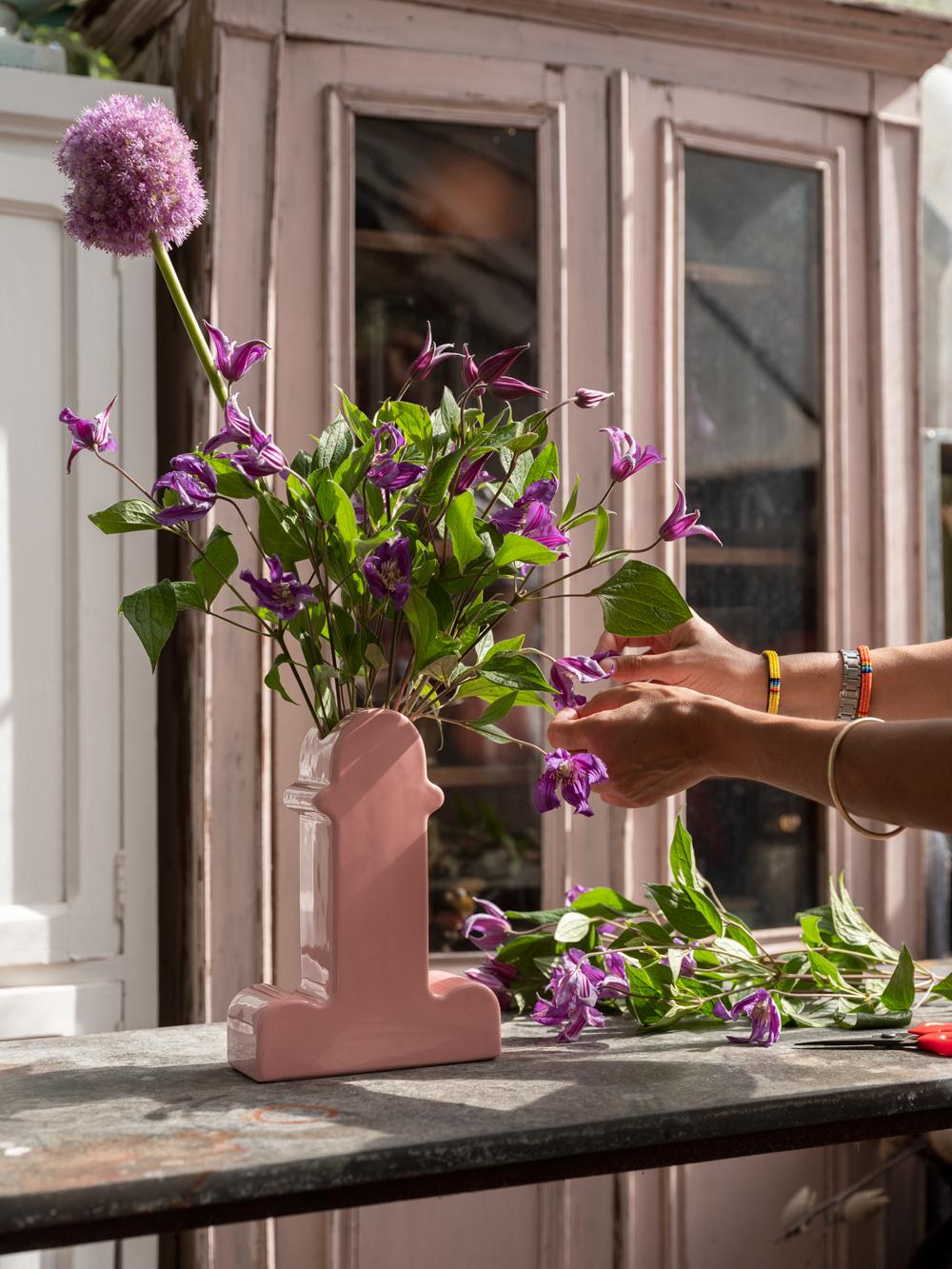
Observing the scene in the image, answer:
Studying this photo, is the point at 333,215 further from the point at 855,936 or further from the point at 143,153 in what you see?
the point at 855,936

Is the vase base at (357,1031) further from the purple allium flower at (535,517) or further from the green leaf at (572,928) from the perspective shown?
the purple allium flower at (535,517)

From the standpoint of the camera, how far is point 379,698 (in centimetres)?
199

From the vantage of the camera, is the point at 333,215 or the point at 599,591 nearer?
the point at 599,591

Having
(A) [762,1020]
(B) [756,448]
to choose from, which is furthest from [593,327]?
(A) [762,1020]

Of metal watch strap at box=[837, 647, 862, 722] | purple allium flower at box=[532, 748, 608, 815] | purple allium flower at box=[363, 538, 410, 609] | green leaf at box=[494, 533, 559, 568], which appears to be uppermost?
green leaf at box=[494, 533, 559, 568]

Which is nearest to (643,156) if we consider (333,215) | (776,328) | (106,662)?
(776,328)

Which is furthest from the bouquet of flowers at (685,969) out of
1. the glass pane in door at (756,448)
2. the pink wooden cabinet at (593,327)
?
the glass pane in door at (756,448)

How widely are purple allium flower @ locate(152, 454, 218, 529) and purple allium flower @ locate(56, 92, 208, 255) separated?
17cm

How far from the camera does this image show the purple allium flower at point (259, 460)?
3.17 feet

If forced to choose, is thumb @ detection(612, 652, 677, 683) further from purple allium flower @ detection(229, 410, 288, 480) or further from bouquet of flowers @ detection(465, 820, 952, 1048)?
purple allium flower @ detection(229, 410, 288, 480)

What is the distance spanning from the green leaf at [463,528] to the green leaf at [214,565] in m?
0.17

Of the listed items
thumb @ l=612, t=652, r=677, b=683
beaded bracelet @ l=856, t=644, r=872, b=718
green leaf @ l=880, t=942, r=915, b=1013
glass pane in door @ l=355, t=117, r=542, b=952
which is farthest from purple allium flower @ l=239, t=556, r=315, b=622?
glass pane in door @ l=355, t=117, r=542, b=952

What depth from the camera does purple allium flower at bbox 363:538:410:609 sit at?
98cm

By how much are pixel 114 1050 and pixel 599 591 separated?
53cm
